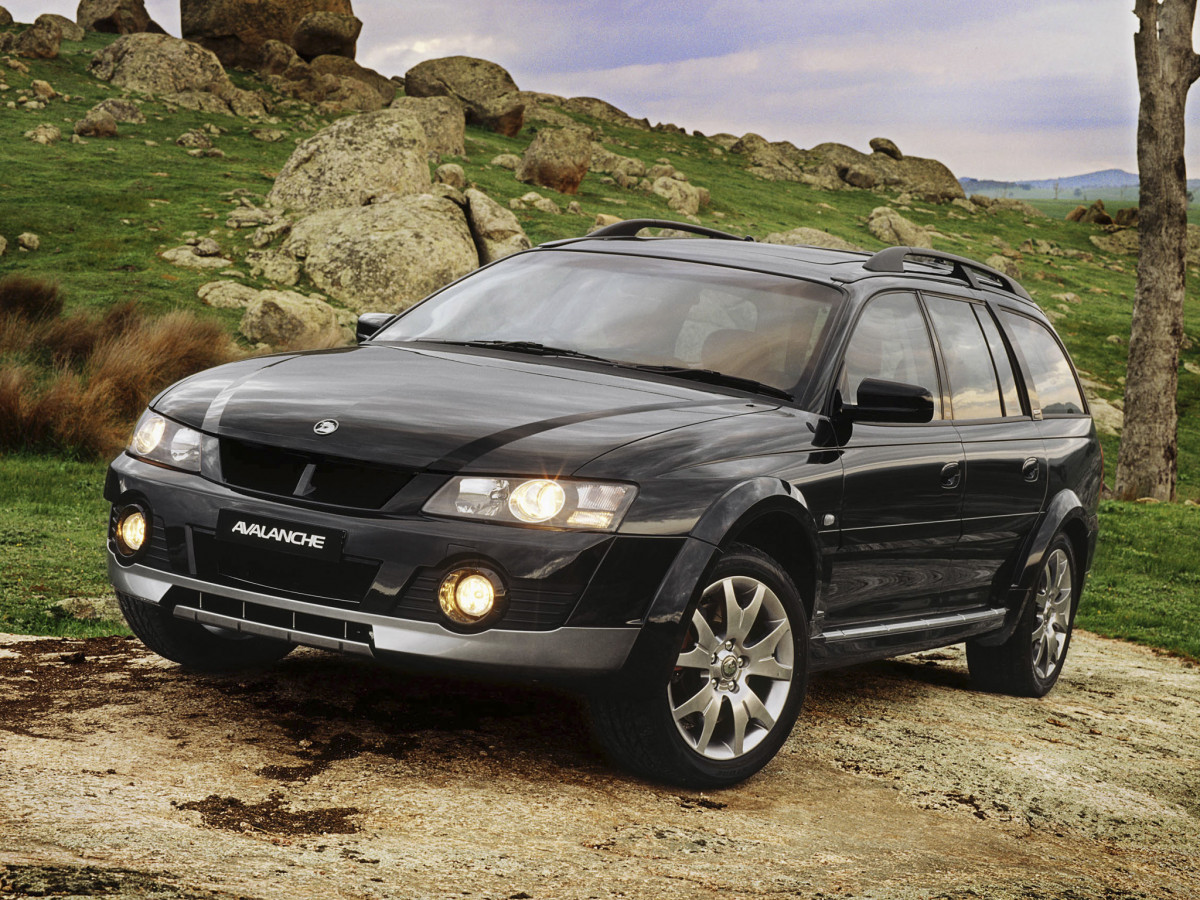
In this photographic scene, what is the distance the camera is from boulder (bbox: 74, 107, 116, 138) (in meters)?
37.9

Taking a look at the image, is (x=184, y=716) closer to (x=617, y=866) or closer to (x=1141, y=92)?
(x=617, y=866)

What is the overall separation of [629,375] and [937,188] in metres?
61.1

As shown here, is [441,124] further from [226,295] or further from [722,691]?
[722,691]

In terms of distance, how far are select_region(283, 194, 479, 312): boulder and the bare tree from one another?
11.5 metres

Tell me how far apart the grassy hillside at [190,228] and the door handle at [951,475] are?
4.26m

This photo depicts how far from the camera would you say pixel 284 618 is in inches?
166

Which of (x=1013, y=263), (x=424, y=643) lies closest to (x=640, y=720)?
(x=424, y=643)

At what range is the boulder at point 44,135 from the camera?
36406 mm

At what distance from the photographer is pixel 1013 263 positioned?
46.7m

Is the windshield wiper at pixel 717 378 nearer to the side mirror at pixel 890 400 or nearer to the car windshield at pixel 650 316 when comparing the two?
the car windshield at pixel 650 316

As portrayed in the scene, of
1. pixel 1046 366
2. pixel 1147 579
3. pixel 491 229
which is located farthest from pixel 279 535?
pixel 491 229

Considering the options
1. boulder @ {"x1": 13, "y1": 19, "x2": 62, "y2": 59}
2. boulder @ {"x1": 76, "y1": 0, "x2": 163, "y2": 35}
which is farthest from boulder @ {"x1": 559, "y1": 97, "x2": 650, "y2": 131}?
boulder @ {"x1": 13, "y1": 19, "x2": 62, "y2": 59}

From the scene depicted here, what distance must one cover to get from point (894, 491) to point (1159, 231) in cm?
1503

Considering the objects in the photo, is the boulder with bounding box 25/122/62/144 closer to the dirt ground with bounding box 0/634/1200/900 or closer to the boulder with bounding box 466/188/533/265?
the boulder with bounding box 466/188/533/265
